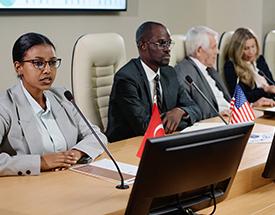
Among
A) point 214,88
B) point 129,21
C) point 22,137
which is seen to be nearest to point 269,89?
point 214,88

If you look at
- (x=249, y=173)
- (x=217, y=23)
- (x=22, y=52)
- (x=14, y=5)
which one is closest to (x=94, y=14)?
(x=14, y=5)

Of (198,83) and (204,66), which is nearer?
(198,83)

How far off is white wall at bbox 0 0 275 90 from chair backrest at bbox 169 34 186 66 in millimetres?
694

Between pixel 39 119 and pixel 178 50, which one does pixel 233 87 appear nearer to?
pixel 178 50

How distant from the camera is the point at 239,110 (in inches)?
109

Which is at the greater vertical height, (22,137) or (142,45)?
(142,45)

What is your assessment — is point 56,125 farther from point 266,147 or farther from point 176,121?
point 266,147

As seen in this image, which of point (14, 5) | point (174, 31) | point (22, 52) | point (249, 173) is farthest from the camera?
point (174, 31)

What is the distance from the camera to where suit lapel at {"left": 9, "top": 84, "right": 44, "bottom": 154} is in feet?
6.87

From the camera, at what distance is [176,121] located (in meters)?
2.72

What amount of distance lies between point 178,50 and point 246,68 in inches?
29.0

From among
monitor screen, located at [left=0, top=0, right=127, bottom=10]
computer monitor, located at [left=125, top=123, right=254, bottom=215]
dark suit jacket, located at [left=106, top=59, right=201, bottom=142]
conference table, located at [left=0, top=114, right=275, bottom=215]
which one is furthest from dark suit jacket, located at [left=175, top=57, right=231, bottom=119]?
computer monitor, located at [left=125, top=123, right=254, bottom=215]

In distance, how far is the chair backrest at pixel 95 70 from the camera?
114 inches

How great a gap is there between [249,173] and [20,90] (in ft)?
3.13
